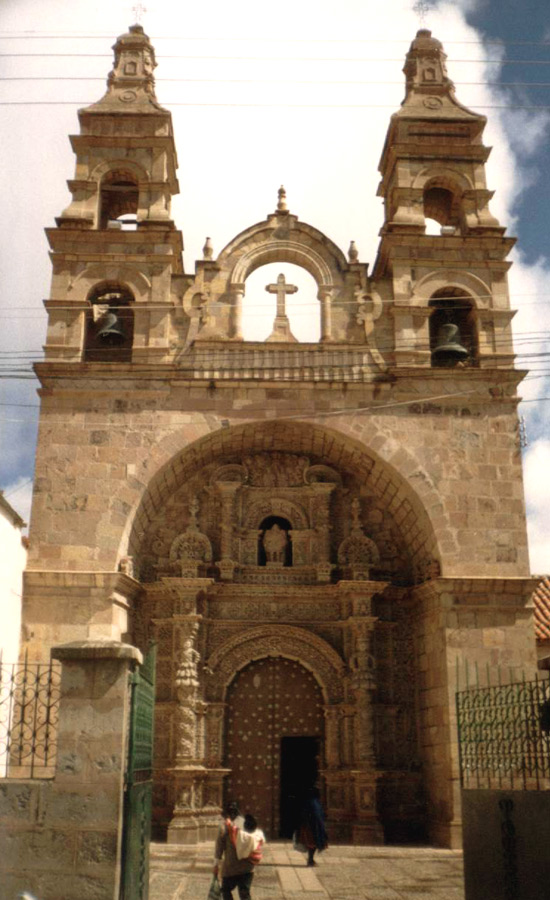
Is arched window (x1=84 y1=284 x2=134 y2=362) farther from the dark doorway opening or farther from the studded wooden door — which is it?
the dark doorway opening

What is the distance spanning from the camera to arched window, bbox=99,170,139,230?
15.4 meters

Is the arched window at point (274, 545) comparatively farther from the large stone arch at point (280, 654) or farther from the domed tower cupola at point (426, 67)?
the domed tower cupola at point (426, 67)

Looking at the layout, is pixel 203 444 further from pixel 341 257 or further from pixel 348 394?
pixel 341 257

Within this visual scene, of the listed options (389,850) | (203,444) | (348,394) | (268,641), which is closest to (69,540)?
(203,444)

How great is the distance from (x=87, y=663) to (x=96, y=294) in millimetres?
9469

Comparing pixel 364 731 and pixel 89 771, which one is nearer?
pixel 89 771

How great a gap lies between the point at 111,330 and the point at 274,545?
4.39m

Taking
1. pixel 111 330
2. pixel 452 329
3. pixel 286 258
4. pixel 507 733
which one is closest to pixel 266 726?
pixel 507 733

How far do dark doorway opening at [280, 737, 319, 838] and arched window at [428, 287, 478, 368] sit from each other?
21.0 feet

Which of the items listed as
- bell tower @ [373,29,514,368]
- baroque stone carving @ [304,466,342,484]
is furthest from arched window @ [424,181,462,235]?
baroque stone carving @ [304,466,342,484]

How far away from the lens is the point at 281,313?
47.9 ft

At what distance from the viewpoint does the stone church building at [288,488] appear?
12.8 meters

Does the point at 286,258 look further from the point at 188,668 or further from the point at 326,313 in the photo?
the point at 188,668

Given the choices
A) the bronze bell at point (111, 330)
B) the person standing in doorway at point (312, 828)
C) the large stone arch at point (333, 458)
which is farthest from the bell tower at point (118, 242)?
the person standing in doorway at point (312, 828)
